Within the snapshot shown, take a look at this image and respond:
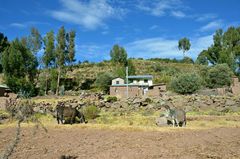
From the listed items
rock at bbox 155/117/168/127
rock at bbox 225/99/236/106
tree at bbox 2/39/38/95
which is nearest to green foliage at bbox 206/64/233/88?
rock at bbox 225/99/236/106

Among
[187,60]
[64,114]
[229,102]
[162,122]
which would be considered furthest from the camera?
[187,60]

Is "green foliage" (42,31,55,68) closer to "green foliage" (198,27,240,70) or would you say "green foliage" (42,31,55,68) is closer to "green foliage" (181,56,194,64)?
"green foliage" (198,27,240,70)

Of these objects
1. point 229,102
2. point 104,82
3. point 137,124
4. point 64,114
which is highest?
point 104,82

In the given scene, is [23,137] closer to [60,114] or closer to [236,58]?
[60,114]

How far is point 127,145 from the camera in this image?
11.8 meters

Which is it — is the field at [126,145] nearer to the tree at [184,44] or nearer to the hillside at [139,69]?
the hillside at [139,69]

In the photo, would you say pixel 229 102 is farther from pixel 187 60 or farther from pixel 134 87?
pixel 187 60

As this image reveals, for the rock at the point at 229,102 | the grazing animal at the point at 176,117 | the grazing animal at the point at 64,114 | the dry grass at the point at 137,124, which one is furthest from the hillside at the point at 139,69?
the grazing animal at the point at 176,117

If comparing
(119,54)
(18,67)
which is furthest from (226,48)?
(18,67)

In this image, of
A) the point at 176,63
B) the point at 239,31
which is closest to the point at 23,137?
the point at 239,31

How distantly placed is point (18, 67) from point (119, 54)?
3343 centimetres

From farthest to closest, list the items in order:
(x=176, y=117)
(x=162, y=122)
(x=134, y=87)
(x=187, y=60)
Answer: (x=187, y=60), (x=134, y=87), (x=162, y=122), (x=176, y=117)

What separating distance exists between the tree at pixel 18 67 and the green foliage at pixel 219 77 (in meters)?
36.9

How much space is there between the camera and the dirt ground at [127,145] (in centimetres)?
1034
